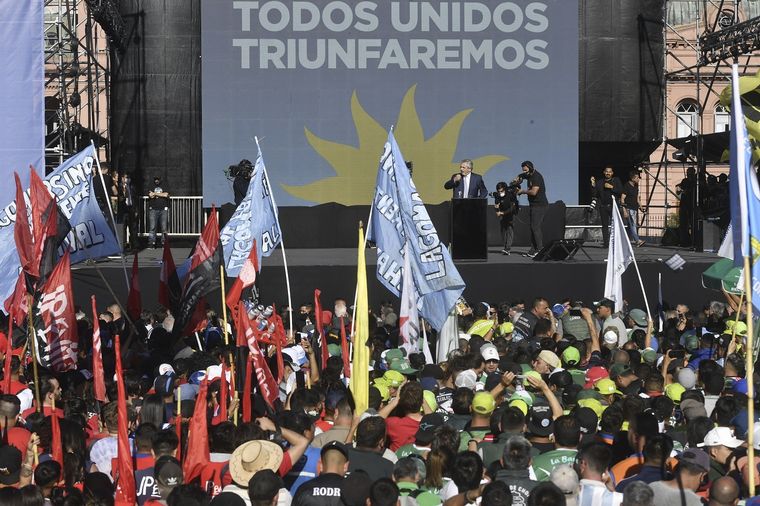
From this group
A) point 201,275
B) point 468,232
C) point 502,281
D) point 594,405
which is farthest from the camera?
point 468,232

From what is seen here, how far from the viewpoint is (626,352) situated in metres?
10.2

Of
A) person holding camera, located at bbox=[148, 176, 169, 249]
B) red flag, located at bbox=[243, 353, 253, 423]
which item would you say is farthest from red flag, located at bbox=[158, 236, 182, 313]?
person holding camera, located at bbox=[148, 176, 169, 249]

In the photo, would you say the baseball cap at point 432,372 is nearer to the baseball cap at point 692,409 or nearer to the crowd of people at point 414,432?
the crowd of people at point 414,432

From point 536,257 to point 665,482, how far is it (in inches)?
489

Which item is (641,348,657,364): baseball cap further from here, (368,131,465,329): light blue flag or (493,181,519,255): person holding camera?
(493,181,519,255): person holding camera

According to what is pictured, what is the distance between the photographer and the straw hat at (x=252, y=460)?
6.22 metres

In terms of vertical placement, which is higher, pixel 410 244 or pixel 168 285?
pixel 410 244

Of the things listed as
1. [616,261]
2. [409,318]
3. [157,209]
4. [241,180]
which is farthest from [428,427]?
[157,209]

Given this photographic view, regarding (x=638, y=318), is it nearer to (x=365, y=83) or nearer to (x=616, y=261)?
(x=616, y=261)

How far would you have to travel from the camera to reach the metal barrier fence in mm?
24188

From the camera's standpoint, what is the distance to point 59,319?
10.2m

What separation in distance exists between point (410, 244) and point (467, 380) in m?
3.69

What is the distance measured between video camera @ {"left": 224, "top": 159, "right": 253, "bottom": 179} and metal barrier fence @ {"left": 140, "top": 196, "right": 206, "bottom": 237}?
935 mm

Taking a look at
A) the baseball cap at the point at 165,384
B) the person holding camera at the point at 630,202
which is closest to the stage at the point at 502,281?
the person holding camera at the point at 630,202
